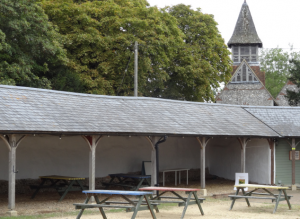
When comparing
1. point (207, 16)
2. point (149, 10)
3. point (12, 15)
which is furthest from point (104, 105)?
point (207, 16)

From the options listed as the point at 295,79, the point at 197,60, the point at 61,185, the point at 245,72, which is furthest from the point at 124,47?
the point at 245,72

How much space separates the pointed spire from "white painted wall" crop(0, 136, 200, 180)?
30.1 metres

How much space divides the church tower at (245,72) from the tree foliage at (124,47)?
17.0 m

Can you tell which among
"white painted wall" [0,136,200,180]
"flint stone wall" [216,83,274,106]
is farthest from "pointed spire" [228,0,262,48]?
"white painted wall" [0,136,200,180]

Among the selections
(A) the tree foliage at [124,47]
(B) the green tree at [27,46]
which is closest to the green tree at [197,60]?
(A) the tree foliage at [124,47]

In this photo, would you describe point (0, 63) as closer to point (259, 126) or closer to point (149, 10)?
point (149, 10)

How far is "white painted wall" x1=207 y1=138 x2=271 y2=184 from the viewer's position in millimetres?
16844

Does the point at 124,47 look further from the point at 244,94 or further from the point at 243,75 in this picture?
the point at 243,75

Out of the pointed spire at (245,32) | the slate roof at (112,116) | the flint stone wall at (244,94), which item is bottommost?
the slate roof at (112,116)

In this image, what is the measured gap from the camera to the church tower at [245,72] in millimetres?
44969

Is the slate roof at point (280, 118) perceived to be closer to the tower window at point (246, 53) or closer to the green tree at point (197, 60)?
the green tree at point (197, 60)

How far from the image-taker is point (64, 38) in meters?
23.2

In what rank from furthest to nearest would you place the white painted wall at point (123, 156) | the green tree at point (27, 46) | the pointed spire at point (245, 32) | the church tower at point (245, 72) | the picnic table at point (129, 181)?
1. the pointed spire at point (245, 32)
2. the church tower at point (245, 72)
3. the green tree at point (27, 46)
4. the white painted wall at point (123, 156)
5. the picnic table at point (129, 181)

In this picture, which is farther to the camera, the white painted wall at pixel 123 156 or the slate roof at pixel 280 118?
the slate roof at pixel 280 118
